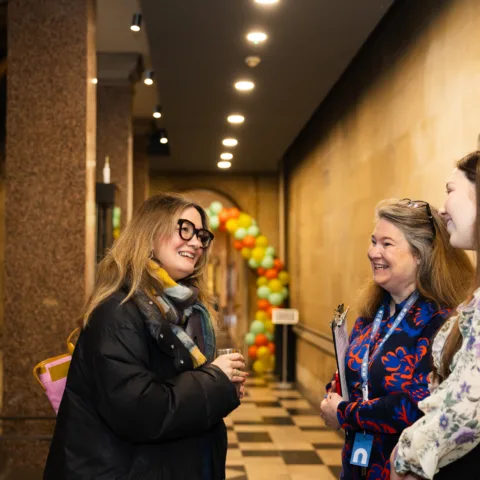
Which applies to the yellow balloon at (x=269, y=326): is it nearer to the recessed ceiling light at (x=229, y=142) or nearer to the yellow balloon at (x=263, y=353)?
the yellow balloon at (x=263, y=353)

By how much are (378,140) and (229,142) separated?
472cm

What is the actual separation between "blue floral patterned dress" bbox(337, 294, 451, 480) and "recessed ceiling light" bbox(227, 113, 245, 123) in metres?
6.64

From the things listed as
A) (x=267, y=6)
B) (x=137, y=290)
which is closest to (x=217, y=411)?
(x=137, y=290)

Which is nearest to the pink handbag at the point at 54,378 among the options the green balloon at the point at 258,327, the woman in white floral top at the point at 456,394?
the woman in white floral top at the point at 456,394

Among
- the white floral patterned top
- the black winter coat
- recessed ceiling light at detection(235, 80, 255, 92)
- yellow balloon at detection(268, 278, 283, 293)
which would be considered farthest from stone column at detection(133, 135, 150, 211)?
the white floral patterned top

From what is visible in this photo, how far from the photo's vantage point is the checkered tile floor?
5734 mm

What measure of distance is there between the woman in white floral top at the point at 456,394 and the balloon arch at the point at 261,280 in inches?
383

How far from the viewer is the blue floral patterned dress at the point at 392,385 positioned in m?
2.27

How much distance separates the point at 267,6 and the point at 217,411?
3967 mm

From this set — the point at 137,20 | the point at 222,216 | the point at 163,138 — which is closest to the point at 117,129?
the point at 163,138

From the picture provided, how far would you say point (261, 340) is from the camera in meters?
11.9

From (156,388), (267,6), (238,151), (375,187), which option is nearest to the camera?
(156,388)

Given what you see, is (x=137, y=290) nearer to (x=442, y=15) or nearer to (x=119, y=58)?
(x=442, y=15)

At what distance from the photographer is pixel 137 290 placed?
2.06 meters
